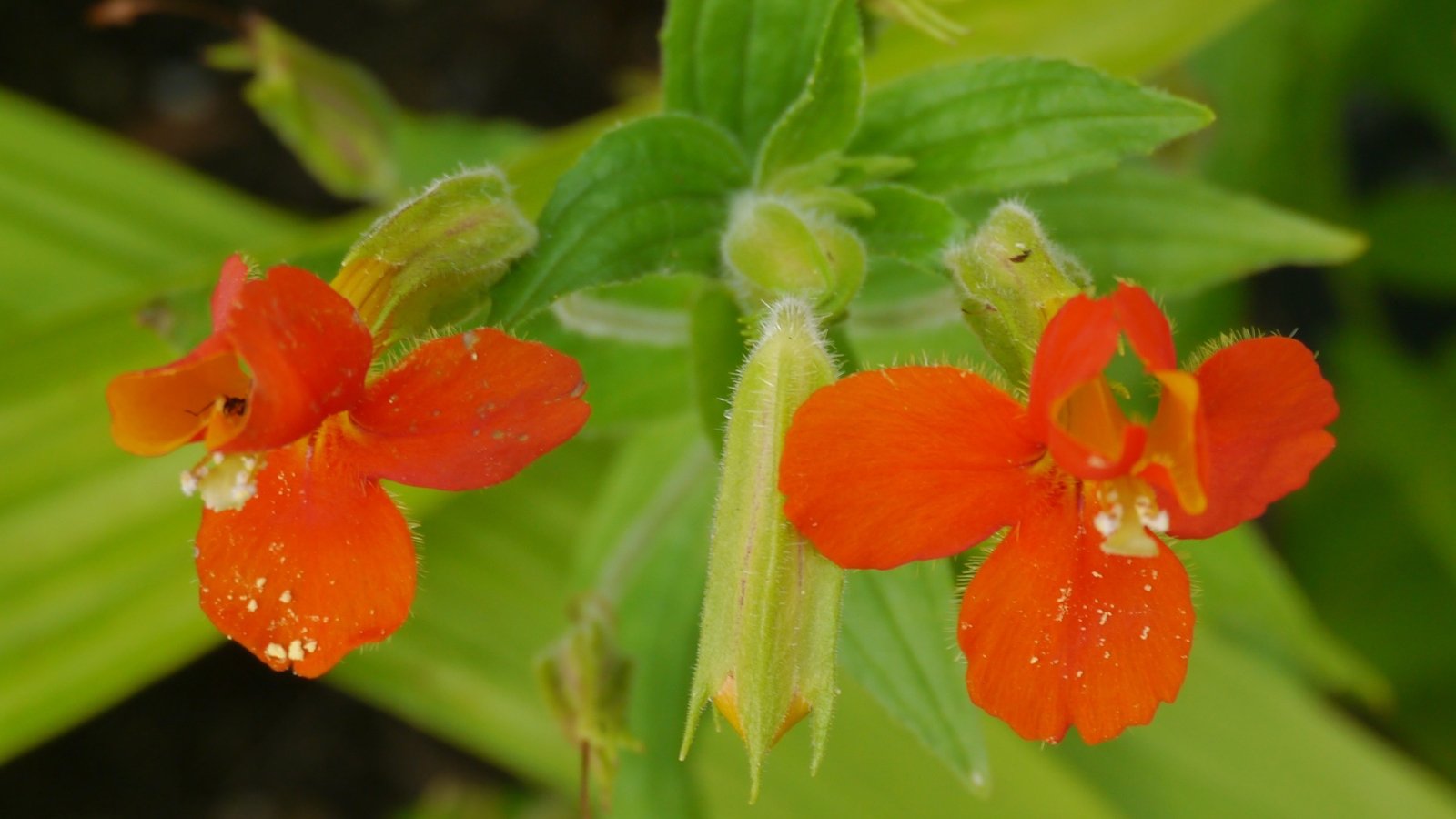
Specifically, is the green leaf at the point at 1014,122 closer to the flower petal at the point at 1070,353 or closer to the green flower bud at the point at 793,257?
the green flower bud at the point at 793,257

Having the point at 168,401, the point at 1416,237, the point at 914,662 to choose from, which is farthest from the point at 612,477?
the point at 1416,237

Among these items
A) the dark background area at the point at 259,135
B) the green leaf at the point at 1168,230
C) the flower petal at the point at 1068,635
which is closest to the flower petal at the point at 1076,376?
the flower petal at the point at 1068,635

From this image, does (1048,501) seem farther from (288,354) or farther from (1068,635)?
(288,354)

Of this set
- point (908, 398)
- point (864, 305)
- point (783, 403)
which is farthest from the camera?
point (864, 305)

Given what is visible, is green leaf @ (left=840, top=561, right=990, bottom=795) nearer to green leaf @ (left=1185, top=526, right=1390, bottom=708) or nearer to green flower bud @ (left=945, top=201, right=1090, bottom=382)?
green flower bud @ (left=945, top=201, right=1090, bottom=382)

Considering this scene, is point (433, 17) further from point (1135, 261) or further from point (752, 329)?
point (752, 329)

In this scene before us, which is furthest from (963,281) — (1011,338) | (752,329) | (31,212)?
(31,212)

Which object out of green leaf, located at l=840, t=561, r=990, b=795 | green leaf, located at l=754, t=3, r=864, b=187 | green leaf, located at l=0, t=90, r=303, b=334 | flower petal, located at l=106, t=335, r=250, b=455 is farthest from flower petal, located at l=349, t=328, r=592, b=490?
green leaf, located at l=0, t=90, r=303, b=334
